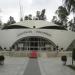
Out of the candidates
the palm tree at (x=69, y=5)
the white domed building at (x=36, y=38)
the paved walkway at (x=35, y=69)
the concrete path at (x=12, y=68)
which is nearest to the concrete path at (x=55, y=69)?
the paved walkway at (x=35, y=69)

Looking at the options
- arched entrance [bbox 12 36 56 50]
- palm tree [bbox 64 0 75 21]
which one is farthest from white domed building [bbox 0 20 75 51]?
palm tree [bbox 64 0 75 21]

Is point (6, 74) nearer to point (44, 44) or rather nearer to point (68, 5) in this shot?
point (68, 5)

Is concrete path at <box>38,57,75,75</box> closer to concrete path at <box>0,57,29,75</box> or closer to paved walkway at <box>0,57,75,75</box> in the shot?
paved walkway at <box>0,57,75,75</box>

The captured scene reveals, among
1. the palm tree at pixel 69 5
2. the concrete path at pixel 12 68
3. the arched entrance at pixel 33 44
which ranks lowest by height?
the arched entrance at pixel 33 44

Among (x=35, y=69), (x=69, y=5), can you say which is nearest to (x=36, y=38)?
(x=35, y=69)

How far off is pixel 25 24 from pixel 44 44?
8.76 m

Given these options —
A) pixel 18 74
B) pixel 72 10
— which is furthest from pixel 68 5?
pixel 18 74

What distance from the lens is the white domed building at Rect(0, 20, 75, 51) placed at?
76125mm

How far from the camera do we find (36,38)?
256 ft

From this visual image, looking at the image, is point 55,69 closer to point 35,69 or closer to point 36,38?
point 35,69

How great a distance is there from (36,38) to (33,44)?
5.87 ft

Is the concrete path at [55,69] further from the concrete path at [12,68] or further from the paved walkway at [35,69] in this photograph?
the concrete path at [12,68]

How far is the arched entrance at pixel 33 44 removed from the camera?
7744cm

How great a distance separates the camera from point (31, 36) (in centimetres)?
7656
